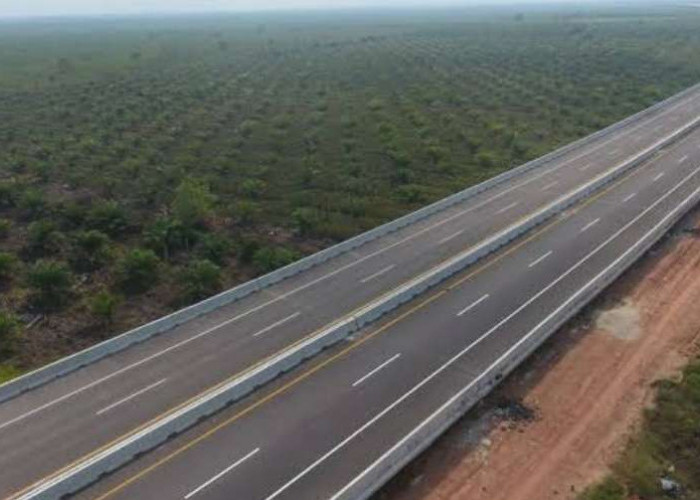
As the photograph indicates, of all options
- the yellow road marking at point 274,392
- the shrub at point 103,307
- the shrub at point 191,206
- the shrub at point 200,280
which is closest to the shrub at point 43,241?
Answer: the shrub at point 191,206

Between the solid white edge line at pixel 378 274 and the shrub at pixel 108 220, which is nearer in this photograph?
the solid white edge line at pixel 378 274

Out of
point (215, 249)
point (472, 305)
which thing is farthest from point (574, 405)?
point (215, 249)

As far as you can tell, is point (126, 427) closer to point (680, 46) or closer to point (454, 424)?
point (454, 424)

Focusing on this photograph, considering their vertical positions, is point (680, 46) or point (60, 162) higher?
point (60, 162)

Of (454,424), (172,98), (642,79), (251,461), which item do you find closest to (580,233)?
(454,424)

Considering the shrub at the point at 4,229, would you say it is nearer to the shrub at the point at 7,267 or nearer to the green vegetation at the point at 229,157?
the green vegetation at the point at 229,157

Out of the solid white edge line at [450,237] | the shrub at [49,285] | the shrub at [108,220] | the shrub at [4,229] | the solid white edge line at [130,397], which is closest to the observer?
the solid white edge line at [130,397]
